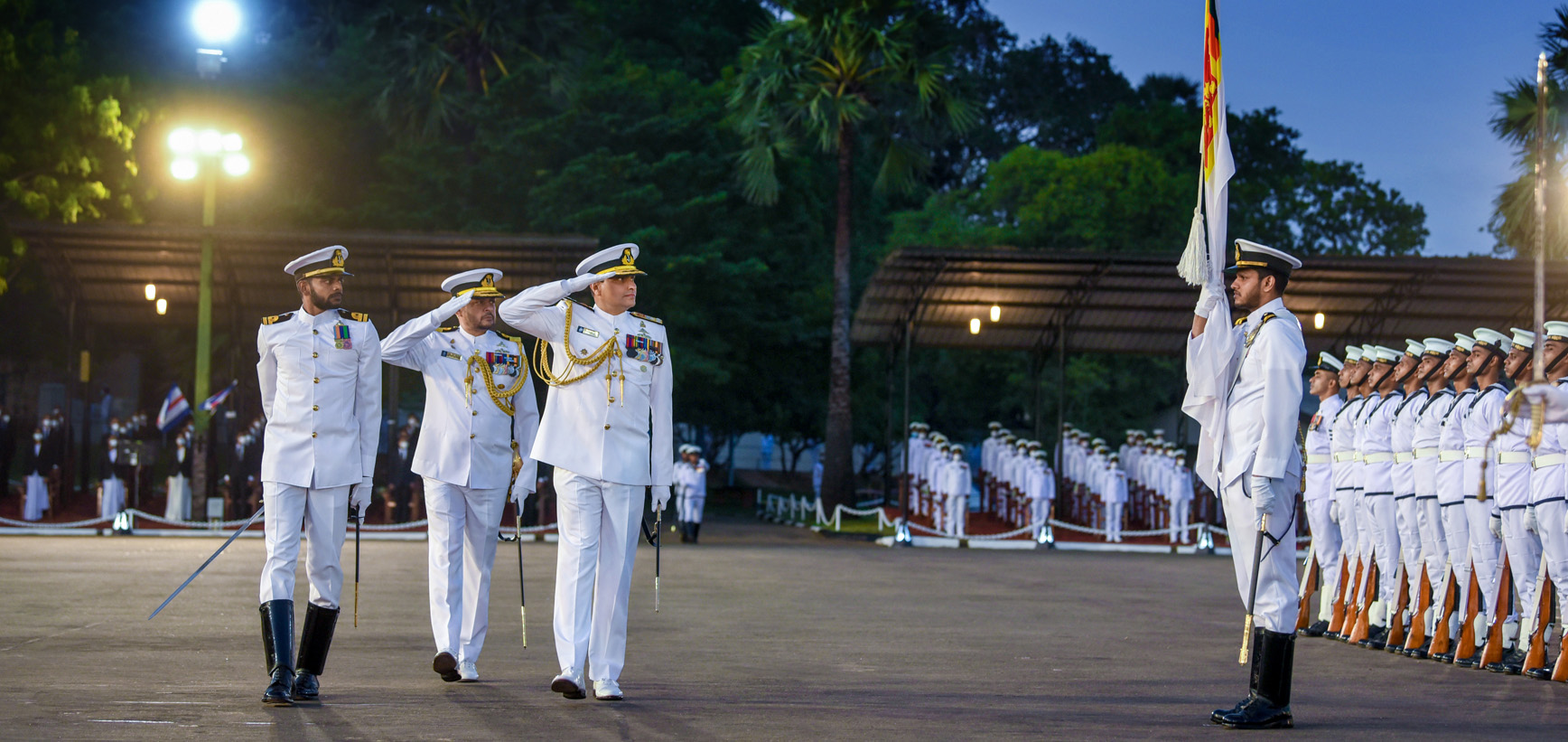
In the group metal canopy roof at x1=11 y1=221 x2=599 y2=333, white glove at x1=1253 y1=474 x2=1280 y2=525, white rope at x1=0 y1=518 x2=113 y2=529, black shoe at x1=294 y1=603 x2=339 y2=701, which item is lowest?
white rope at x1=0 y1=518 x2=113 y2=529

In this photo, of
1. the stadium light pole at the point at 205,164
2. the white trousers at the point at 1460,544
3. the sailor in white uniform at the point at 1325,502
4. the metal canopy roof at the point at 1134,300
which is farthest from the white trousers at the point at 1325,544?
the stadium light pole at the point at 205,164

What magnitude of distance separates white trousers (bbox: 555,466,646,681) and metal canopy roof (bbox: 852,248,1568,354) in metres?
18.9

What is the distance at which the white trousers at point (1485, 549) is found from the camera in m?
10.6

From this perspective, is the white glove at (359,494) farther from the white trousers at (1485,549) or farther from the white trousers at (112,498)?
the white trousers at (112,498)

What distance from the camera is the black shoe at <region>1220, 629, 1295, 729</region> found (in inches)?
279

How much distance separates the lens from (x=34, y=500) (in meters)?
25.5

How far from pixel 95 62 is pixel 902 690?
119 feet

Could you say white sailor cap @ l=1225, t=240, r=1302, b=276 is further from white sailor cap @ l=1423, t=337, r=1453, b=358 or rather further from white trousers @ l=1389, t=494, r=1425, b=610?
white trousers @ l=1389, t=494, r=1425, b=610

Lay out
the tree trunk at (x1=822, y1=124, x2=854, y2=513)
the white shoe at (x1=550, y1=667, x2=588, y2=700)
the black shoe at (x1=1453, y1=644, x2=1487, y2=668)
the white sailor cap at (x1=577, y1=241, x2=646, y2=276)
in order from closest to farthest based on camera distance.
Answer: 1. the white shoe at (x1=550, y1=667, x2=588, y2=700)
2. the white sailor cap at (x1=577, y1=241, x2=646, y2=276)
3. the black shoe at (x1=1453, y1=644, x2=1487, y2=668)
4. the tree trunk at (x1=822, y1=124, x2=854, y2=513)

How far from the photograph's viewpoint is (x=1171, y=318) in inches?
1179

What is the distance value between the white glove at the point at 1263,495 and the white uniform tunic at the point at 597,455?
2.89 meters

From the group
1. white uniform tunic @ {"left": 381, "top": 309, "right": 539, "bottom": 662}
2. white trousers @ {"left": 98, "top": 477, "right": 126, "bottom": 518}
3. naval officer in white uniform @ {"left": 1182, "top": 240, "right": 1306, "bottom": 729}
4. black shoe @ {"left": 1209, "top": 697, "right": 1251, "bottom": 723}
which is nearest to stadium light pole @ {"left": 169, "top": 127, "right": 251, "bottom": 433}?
white trousers @ {"left": 98, "top": 477, "right": 126, "bottom": 518}

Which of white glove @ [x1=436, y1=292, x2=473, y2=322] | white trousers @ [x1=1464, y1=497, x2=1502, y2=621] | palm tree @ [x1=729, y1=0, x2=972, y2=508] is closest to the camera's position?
white glove @ [x1=436, y1=292, x2=473, y2=322]

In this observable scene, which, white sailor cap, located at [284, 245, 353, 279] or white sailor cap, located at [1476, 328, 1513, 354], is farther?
white sailor cap, located at [1476, 328, 1513, 354]
